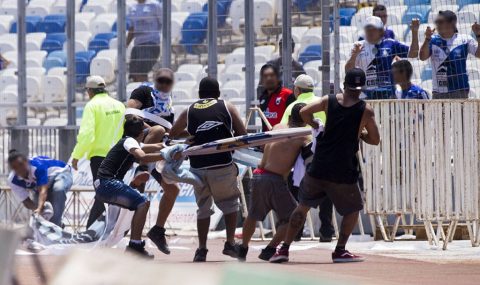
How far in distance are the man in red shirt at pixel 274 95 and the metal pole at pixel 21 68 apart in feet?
18.6

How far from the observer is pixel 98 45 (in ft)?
73.5

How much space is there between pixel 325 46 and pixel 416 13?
1224mm

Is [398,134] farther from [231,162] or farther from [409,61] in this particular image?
[231,162]

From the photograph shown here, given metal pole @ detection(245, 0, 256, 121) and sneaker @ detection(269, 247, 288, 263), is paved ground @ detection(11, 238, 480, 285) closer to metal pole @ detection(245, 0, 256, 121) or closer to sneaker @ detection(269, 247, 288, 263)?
sneaker @ detection(269, 247, 288, 263)

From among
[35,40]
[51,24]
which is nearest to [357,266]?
[35,40]

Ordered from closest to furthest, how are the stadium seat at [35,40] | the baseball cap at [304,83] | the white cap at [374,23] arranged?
1. the baseball cap at [304,83]
2. the white cap at [374,23]
3. the stadium seat at [35,40]

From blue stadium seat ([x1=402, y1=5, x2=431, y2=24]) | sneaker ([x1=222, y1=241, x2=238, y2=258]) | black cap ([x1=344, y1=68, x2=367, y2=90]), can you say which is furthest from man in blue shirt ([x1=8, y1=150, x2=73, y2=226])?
blue stadium seat ([x1=402, y1=5, x2=431, y2=24])

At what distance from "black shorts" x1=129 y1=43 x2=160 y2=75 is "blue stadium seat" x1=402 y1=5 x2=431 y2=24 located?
3968 millimetres

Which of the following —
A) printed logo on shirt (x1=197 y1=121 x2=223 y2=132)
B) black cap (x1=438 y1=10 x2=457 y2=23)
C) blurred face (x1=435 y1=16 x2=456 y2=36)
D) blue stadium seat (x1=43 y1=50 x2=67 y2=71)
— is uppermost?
black cap (x1=438 y1=10 x2=457 y2=23)

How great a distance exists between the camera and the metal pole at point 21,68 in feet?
68.5

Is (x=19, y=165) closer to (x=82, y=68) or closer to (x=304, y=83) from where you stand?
(x=304, y=83)

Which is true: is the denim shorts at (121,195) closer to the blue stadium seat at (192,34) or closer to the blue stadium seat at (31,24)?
the blue stadium seat at (192,34)

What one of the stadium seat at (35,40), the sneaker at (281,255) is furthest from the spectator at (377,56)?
the stadium seat at (35,40)

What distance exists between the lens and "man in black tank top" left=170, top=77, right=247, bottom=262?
1334 cm
